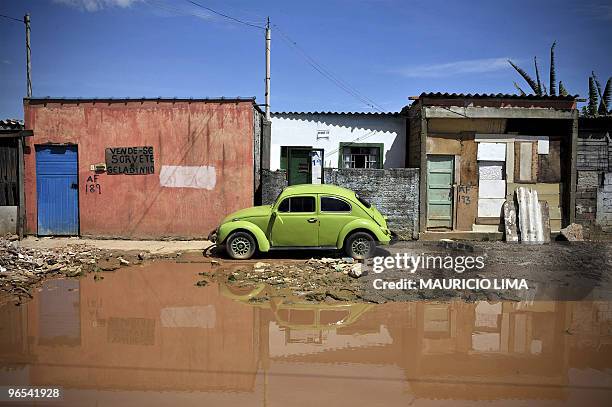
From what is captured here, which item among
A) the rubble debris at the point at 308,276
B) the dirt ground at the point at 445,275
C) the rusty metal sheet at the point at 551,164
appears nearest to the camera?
the dirt ground at the point at 445,275

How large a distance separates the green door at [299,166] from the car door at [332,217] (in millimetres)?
5642

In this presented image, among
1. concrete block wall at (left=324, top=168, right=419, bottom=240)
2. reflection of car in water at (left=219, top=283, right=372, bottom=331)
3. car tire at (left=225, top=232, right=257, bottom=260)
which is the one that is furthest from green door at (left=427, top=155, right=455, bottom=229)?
reflection of car in water at (left=219, top=283, right=372, bottom=331)

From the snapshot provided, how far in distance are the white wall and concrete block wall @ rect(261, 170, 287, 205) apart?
8.56ft

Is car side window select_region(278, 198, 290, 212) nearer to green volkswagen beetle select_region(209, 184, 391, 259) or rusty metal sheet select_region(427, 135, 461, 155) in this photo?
green volkswagen beetle select_region(209, 184, 391, 259)

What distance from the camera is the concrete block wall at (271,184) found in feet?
42.0

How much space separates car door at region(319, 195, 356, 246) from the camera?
9.64 m

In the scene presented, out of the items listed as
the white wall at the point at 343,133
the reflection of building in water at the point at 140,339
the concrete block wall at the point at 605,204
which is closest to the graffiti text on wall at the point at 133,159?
the white wall at the point at 343,133

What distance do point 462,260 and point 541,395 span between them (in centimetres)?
570

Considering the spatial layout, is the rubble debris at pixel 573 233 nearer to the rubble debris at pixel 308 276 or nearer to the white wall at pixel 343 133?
the white wall at pixel 343 133

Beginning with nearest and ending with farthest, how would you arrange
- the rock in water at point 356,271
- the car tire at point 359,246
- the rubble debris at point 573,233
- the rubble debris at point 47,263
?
the rubble debris at point 47,263
the rock in water at point 356,271
the car tire at point 359,246
the rubble debris at point 573,233

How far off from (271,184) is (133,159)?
13.2 ft

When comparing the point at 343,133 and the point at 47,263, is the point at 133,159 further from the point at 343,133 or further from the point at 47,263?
the point at 343,133

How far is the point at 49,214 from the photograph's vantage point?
12.8 m

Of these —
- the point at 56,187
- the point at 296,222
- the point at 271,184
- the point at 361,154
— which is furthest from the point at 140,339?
the point at 361,154
